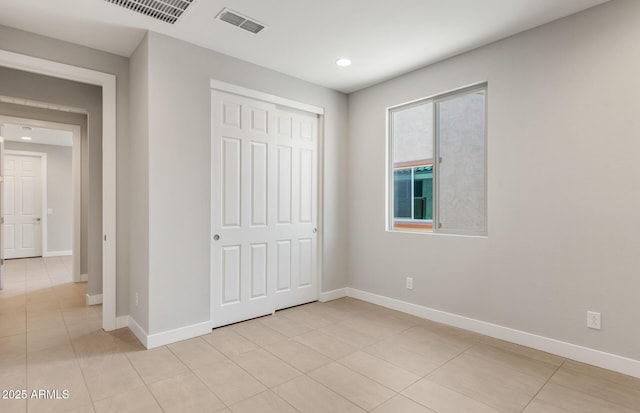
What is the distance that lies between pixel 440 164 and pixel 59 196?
8867mm

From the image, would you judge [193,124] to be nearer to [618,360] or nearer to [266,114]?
[266,114]

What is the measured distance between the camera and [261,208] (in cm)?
369

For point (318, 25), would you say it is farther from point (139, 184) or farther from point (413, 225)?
point (413, 225)

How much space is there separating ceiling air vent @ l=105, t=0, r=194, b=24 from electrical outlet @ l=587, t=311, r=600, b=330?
3.90 meters

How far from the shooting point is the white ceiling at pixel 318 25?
249 centimetres

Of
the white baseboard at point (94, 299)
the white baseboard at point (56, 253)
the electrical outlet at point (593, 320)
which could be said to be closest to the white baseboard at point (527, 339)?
the electrical outlet at point (593, 320)

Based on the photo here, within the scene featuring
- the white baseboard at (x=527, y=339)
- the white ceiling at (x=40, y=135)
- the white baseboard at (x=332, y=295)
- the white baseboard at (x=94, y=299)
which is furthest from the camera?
the white ceiling at (x=40, y=135)

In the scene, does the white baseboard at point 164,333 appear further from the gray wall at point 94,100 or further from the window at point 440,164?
the window at point 440,164

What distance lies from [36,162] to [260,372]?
8554 mm

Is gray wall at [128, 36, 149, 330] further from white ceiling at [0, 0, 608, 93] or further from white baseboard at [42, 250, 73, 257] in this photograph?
white baseboard at [42, 250, 73, 257]

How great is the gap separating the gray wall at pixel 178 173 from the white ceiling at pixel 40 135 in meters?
4.86

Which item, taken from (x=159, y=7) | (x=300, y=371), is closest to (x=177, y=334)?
(x=300, y=371)

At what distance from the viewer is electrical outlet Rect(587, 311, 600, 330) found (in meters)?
2.51

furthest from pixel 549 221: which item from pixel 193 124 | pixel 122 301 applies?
pixel 122 301
